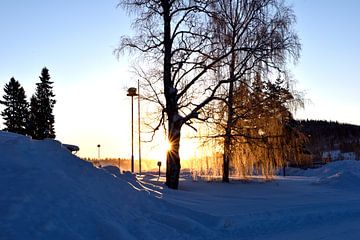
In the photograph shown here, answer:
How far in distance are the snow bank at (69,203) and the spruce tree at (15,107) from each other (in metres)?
37.4

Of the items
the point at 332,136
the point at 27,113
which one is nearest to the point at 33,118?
the point at 27,113

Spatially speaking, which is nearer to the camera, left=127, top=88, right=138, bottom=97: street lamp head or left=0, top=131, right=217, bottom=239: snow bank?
left=0, top=131, right=217, bottom=239: snow bank

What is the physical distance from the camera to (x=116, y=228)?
936cm

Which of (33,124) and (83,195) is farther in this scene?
(33,124)

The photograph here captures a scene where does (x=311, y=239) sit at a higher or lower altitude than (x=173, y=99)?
lower

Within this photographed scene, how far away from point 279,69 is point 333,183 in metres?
8.32

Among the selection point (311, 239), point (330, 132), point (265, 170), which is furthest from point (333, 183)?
point (330, 132)

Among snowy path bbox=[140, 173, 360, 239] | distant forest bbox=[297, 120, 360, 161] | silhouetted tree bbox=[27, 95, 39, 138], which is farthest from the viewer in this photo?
distant forest bbox=[297, 120, 360, 161]

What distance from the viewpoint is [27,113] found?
4853 cm

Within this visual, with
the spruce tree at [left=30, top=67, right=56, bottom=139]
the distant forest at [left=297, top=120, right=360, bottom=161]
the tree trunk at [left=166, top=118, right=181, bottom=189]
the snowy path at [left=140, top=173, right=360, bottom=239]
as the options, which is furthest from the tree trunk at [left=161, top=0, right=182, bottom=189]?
the distant forest at [left=297, top=120, right=360, bottom=161]

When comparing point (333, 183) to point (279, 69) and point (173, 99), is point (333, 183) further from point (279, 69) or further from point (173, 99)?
point (173, 99)

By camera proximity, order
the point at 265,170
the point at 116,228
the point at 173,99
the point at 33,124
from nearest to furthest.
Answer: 1. the point at 116,228
2. the point at 173,99
3. the point at 265,170
4. the point at 33,124

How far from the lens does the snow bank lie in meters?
8.62

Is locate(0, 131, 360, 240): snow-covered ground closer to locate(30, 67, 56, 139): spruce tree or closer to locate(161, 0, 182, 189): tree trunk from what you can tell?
locate(161, 0, 182, 189): tree trunk
